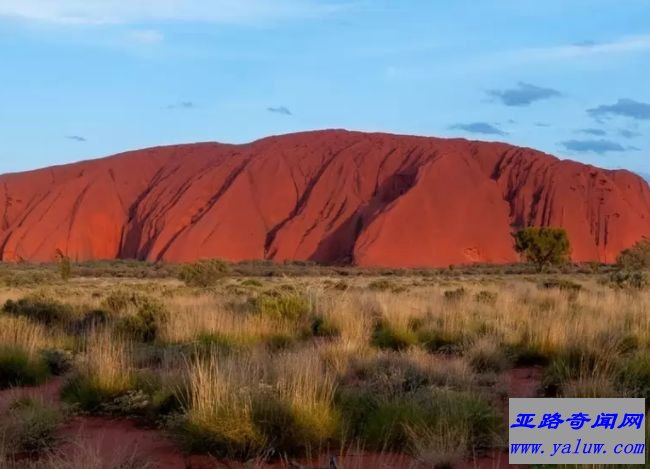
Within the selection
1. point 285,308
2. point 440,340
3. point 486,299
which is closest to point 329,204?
point 486,299

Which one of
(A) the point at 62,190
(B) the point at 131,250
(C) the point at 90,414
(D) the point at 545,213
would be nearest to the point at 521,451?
(C) the point at 90,414

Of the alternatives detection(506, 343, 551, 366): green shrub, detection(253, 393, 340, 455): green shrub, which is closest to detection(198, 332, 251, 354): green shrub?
detection(253, 393, 340, 455): green shrub

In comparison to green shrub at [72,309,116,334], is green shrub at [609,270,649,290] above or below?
above

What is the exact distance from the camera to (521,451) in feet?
14.2

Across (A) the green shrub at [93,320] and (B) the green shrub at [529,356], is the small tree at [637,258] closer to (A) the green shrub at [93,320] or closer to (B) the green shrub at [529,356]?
(A) the green shrub at [93,320]

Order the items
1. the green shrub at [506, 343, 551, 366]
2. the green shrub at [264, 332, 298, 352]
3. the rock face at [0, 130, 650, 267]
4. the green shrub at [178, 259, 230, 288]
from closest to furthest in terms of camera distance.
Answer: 1. the green shrub at [506, 343, 551, 366]
2. the green shrub at [264, 332, 298, 352]
3. the green shrub at [178, 259, 230, 288]
4. the rock face at [0, 130, 650, 267]

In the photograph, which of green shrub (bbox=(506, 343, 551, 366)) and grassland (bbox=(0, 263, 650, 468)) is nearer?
grassland (bbox=(0, 263, 650, 468))

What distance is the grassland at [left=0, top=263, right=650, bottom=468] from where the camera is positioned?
5895 mm

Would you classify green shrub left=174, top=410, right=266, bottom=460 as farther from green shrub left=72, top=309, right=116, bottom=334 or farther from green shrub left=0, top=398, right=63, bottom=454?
green shrub left=72, top=309, right=116, bottom=334

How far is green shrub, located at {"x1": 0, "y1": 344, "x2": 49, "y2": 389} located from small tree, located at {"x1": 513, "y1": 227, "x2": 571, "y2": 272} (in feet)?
142

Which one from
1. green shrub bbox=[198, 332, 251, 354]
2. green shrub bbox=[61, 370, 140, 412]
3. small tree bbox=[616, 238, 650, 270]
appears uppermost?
small tree bbox=[616, 238, 650, 270]

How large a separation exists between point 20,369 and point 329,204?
63.6 meters

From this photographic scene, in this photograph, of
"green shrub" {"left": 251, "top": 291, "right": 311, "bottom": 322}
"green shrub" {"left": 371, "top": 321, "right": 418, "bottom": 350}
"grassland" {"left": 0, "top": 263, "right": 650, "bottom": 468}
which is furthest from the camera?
"green shrub" {"left": 251, "top": 291, "right": 311, "bottom": 322}

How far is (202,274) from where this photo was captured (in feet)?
103
